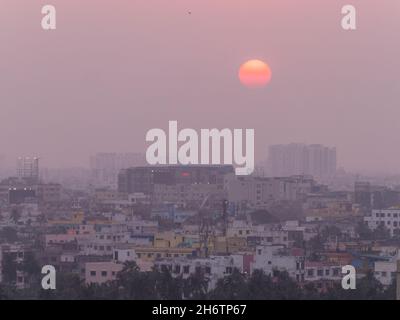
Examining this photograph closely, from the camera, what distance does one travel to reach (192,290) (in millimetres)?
7285

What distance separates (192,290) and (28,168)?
761 cm

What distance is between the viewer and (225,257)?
9.10 m

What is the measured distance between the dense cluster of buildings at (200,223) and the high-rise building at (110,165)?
0.03 metres

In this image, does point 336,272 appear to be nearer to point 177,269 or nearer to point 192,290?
point 177,269

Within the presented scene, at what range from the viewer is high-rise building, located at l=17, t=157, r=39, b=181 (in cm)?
1414

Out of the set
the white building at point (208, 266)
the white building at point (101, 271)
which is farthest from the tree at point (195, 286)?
the white building at point (101, 271)

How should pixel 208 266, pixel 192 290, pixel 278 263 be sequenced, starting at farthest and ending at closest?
pixel 278 263 → pixel 208 266 → pixel 192 290

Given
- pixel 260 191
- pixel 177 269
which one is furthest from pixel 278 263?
pixel 260 191

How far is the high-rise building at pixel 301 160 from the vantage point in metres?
14.3

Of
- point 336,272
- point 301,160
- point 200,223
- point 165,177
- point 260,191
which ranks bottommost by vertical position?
point 336,272

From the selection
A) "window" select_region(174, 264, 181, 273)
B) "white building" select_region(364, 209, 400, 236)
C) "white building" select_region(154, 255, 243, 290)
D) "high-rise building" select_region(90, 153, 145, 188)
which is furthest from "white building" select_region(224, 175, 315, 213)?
"window" select_region(174, 264, 181, 273)

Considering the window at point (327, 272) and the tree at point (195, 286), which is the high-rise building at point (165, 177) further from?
the tree at point (195, 286)

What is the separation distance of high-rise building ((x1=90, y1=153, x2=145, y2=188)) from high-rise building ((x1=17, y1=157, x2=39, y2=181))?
609mm
